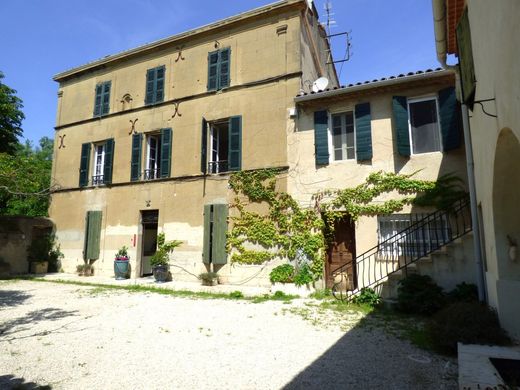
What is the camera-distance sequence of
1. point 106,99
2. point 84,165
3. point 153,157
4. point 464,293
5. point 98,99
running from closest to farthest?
1. point 464,293
2. point 153,157
3. point 84,165
4. point 106,99
5. point 98,99

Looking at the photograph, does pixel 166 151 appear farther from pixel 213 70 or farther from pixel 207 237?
pixel 207 237

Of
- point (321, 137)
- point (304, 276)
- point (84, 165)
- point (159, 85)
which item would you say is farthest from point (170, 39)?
point (304, 276)

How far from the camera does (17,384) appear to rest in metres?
3.73

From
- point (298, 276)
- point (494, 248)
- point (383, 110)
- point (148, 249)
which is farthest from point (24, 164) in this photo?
point (494, 248)

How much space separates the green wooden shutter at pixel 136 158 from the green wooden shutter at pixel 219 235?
409 cm

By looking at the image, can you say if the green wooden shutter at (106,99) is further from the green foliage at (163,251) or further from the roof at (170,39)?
the green foliage at (163,251)

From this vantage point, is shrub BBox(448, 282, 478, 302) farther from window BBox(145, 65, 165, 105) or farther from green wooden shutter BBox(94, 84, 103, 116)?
green wooden shutter BBox(94, 84, 103, 116)

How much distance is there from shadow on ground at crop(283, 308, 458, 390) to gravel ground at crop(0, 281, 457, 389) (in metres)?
0.01

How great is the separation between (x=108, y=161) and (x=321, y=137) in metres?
9.05

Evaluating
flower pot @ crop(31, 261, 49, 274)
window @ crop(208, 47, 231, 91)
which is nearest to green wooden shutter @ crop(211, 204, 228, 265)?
window @ crop(208, 47, 231, 91)

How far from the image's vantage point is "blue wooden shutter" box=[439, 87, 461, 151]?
336 inches

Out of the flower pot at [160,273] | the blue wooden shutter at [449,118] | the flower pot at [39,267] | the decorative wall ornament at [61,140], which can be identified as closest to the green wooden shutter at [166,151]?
the flower pot at [160,273]

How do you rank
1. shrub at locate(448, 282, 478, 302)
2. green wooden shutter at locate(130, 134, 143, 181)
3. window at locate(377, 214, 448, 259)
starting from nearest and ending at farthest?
shrub at locate(448, 282, 478, 302) < window at locate(377, 214, 448, 259) < green wooden shutter at locate(130, 134, 143, 181)

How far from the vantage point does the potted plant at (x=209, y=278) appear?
10.8 metres
